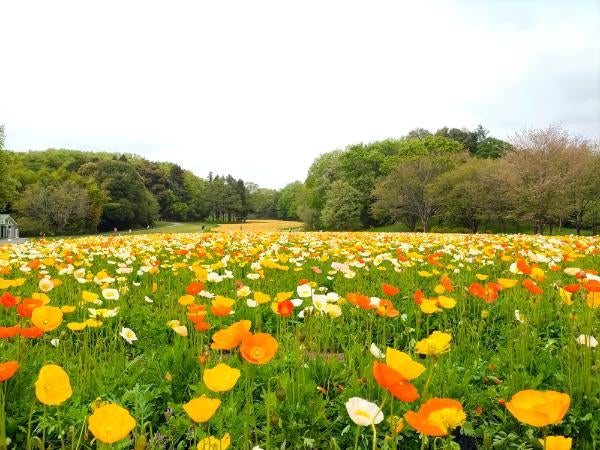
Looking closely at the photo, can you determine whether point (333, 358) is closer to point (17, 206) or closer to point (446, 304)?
point (446, 304)

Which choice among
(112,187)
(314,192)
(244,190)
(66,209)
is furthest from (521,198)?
(244,190)

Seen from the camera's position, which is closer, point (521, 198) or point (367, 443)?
point (367, 443)

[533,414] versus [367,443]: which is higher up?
[533,414]

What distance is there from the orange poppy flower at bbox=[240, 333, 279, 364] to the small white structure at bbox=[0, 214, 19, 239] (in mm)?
48724

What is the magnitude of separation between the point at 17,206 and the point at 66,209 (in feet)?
18.9

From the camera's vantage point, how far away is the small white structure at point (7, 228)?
42.2m

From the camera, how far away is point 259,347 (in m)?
1.42

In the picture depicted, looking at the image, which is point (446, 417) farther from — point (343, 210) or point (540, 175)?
point (343, 210)

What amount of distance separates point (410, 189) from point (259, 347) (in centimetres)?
4077

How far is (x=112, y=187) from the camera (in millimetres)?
57938

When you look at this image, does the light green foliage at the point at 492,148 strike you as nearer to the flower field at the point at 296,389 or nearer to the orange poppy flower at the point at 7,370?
the flower field at the point at 296,389

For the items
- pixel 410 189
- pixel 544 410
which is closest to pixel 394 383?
pixel 544 410

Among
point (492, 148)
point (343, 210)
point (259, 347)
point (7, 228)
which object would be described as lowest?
point (7, 228)

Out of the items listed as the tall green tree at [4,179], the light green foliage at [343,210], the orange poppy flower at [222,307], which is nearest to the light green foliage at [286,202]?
the light green foliage at [343,210]
